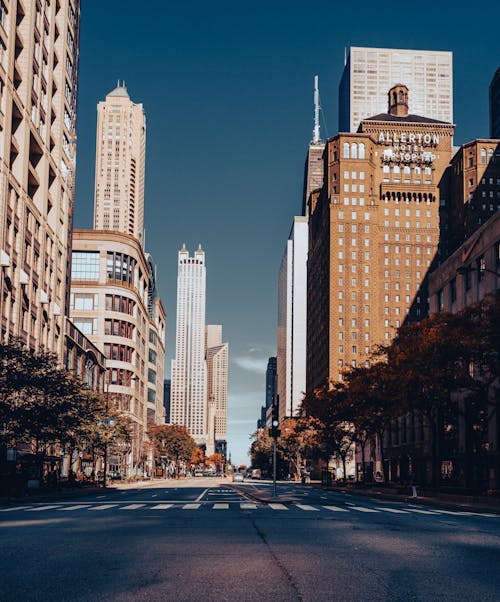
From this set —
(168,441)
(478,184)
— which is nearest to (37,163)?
(168,441)

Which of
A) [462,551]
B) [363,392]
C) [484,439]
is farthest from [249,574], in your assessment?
[484,439]

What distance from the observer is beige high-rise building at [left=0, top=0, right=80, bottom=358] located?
6025 centimetres

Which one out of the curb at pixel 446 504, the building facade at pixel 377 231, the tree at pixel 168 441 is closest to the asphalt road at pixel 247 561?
the curb at pixel 446 504

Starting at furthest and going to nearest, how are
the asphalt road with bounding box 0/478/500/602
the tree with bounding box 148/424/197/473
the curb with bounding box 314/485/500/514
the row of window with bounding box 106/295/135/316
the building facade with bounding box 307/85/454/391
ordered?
the building facade with bounding box 307/85/454/391 < the tree with bounding box 148/424/197/473 < the row of window with bounding box 106/295/135/316 < the curb with bounding box 314/485/500/514 < the asphalt road with bounding box 0/478/500/602

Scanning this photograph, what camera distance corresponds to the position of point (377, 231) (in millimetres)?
171125

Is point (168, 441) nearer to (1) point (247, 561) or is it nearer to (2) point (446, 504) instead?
(2) point (446, 504)

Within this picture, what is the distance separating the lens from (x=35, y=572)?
37.6 feet

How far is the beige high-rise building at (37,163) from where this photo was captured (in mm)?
60250

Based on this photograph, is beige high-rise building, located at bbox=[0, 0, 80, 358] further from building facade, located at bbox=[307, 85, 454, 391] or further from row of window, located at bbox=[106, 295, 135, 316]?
Result: building facade, located at bbox=[307, 85, 454, 391]

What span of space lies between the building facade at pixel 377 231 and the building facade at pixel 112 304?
48.0 m

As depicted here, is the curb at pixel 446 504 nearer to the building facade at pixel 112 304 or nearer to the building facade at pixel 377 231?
the building facade at pixel 112 304

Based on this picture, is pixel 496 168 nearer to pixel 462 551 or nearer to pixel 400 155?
pixel 400 155

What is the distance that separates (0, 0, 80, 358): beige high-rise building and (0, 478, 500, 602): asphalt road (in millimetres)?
41965

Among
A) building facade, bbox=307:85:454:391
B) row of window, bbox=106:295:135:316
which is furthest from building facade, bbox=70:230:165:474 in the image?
building facade, bbox=307:85:454:391
